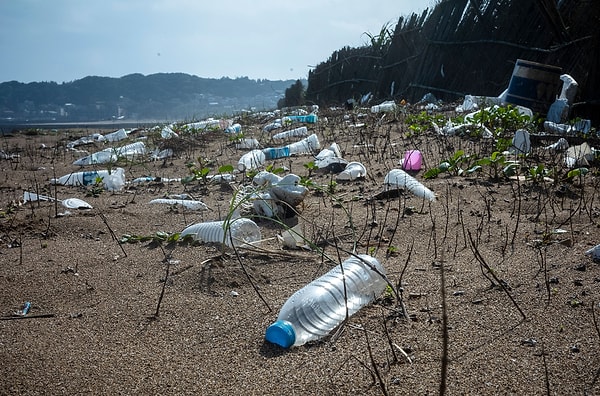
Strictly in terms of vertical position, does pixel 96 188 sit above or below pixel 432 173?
below

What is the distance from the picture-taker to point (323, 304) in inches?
62.4

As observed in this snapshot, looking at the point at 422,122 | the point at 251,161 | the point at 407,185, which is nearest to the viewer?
the point at 407,185

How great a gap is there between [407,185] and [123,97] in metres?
37.6

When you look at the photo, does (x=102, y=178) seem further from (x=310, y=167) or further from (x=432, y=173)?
(x=432, y=173)

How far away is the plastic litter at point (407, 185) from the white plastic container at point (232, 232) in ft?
3.01

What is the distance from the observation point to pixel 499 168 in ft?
11.6

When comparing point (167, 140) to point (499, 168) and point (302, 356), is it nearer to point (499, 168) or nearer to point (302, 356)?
point (499, 168)

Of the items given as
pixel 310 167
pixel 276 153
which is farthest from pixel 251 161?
pixel 310 167

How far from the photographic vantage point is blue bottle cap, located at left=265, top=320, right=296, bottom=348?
4.55 ft

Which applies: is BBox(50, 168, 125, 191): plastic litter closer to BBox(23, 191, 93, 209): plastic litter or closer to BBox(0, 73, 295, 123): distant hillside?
BBox(23, 191, 93, 209): plastic litter

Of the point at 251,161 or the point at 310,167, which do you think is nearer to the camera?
the point at 310,167

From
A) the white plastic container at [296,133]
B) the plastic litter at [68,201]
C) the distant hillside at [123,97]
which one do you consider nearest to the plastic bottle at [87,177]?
the plastic litter at [68,201]

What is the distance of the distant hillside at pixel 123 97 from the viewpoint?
109 ft

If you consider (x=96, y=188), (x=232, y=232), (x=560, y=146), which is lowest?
(x=96, y=188)
